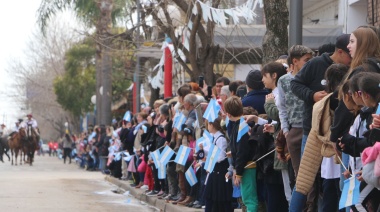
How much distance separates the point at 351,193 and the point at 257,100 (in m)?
4.69

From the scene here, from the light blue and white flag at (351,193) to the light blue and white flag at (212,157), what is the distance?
4.93 meters

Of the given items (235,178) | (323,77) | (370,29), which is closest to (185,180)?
(235,178)

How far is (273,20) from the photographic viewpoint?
14.4 m

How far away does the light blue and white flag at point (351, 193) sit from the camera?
7941 mm

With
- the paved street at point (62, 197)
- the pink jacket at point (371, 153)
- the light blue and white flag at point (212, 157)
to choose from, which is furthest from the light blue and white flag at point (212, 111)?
the pink jacket at point (371, 153)

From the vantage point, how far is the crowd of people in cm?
816

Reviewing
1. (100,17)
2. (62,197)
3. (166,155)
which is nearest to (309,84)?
(166,155)

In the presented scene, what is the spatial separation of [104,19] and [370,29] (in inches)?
1100

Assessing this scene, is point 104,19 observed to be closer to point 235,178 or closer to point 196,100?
point 196,100

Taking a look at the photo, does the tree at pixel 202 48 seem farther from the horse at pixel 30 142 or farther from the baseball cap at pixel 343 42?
the horse at pixel 30 142

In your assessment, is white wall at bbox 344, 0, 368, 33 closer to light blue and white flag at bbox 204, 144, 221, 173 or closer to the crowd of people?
the crowd of people

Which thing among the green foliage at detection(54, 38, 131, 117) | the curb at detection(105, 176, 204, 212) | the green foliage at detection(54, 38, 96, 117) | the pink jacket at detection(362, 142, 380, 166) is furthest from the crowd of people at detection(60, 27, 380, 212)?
the green foliage at detection(54, 38, 96, 117)

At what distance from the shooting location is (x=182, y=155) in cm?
1574

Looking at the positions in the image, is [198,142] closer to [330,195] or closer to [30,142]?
[330,195]
